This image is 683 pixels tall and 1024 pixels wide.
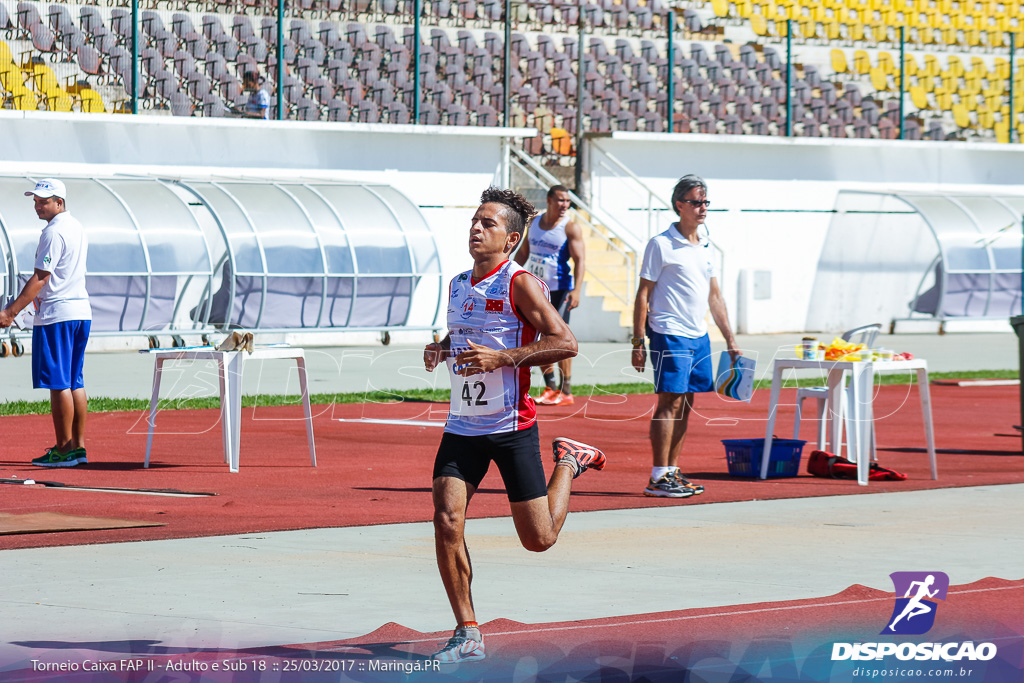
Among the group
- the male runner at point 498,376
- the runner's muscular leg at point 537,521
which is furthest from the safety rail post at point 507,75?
the runner's muscular leg at point 537,521

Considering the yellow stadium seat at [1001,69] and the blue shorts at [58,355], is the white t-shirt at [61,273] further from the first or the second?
the yellow stadium seat at [1001,69]

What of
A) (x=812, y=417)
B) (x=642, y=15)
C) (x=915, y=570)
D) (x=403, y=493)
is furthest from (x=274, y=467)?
(x=642, y=15)

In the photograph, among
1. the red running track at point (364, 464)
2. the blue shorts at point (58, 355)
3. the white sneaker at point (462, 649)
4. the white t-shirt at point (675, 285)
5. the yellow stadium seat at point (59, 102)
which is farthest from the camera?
the yellow stadium seat at point (59, 102)

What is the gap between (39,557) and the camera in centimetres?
800

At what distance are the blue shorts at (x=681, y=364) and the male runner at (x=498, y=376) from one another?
4.06 meters

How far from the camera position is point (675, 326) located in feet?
34.8

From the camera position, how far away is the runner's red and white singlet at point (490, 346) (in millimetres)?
6340

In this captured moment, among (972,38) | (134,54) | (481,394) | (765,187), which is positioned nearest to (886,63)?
(972,38)

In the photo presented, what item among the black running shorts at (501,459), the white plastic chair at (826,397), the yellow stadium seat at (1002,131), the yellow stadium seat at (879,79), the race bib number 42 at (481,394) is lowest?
the white plastic chair at (826,397)

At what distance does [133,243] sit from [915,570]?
60.4 feet

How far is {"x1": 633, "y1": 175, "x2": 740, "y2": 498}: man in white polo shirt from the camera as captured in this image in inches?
416

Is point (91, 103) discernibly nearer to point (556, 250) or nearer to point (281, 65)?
point (281, 65)

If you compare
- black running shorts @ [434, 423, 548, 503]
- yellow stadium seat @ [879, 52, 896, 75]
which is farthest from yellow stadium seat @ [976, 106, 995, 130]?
black running shorts @ [434, 423, 548, 503]

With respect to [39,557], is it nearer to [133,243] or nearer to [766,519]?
[766,519]
